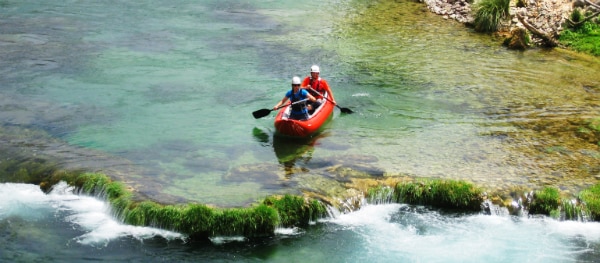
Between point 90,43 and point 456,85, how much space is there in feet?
44.8

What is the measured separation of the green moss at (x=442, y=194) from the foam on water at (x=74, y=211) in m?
5.10

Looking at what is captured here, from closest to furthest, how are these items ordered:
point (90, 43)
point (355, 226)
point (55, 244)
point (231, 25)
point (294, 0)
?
point (55, 244) < point (355, 226) < point (90, 43) < point (231, 25) < point (294, 0)

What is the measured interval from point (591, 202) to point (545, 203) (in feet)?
3.22

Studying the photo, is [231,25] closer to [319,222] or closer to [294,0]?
[294,0]

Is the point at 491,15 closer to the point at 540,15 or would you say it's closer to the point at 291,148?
the point at 540,15

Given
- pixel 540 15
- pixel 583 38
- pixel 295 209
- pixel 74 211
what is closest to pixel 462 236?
pixel 295 209

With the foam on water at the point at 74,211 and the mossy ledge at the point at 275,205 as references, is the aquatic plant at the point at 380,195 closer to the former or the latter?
the mossy ledge at the point at 275,205

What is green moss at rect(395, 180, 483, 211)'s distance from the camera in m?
15.2

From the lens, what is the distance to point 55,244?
13.3 meters

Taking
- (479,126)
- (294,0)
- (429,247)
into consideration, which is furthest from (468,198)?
(294,0)

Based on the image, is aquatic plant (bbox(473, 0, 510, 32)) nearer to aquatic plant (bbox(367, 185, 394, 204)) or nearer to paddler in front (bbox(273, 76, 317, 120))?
paddler in front (bbox(273, 76, 317, 120))

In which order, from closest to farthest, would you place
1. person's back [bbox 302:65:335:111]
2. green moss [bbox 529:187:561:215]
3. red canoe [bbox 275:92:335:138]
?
green moss [bbox 529:187:561:215] → red canoe [bbox 275:92:335:138] → person's back [bbox 302:65:335:111]

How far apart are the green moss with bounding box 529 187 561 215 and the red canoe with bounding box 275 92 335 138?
610 centimetres

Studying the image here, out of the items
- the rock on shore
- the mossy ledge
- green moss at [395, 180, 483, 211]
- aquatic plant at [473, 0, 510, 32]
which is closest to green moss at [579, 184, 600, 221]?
the mossy ledge
